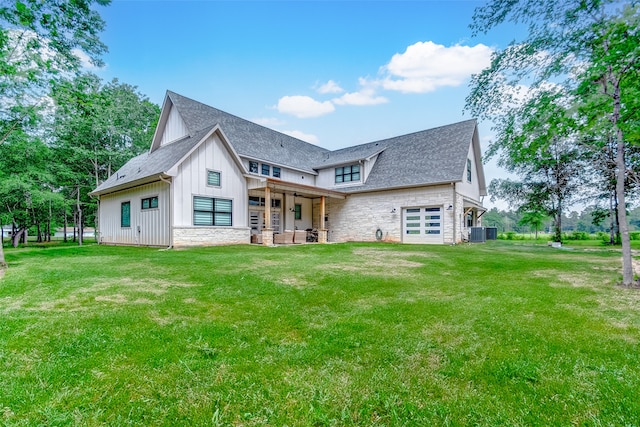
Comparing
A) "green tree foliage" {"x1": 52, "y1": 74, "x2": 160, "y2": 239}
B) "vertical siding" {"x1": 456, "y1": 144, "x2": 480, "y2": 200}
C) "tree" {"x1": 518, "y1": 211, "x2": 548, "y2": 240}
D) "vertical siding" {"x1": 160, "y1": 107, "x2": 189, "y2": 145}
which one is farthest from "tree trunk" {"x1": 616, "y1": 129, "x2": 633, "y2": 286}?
"green tree foliage" {"x1": 52, "y1": 74, "x2": 160, "y2": 239}

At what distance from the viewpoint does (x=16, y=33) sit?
7992 millimetres

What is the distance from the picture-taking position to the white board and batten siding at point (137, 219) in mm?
14047

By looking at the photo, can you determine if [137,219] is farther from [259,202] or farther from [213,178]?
[259,202]

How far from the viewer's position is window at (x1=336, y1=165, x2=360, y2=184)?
20.9 m

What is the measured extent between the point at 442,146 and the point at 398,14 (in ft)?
29.3

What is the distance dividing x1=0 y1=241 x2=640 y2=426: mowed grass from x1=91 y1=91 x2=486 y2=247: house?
9.13m

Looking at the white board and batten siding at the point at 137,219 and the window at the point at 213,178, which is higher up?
the window at the point at 213,178

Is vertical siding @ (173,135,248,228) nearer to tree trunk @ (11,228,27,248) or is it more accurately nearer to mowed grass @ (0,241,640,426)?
mowed grass @ (0,241,640,426)

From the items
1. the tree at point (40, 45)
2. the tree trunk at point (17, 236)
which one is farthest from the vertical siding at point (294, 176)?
the tree trunk at point (17, 236)

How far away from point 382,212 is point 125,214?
14920mm

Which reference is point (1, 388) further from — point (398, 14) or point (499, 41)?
point (398, 14)

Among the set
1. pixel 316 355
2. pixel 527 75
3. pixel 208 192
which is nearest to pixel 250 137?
pixel 208 192

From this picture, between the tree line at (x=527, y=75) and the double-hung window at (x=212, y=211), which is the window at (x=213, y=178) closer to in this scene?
the double-hung window at (x=212, y=211)

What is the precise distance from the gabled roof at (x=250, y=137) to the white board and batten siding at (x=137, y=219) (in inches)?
175
